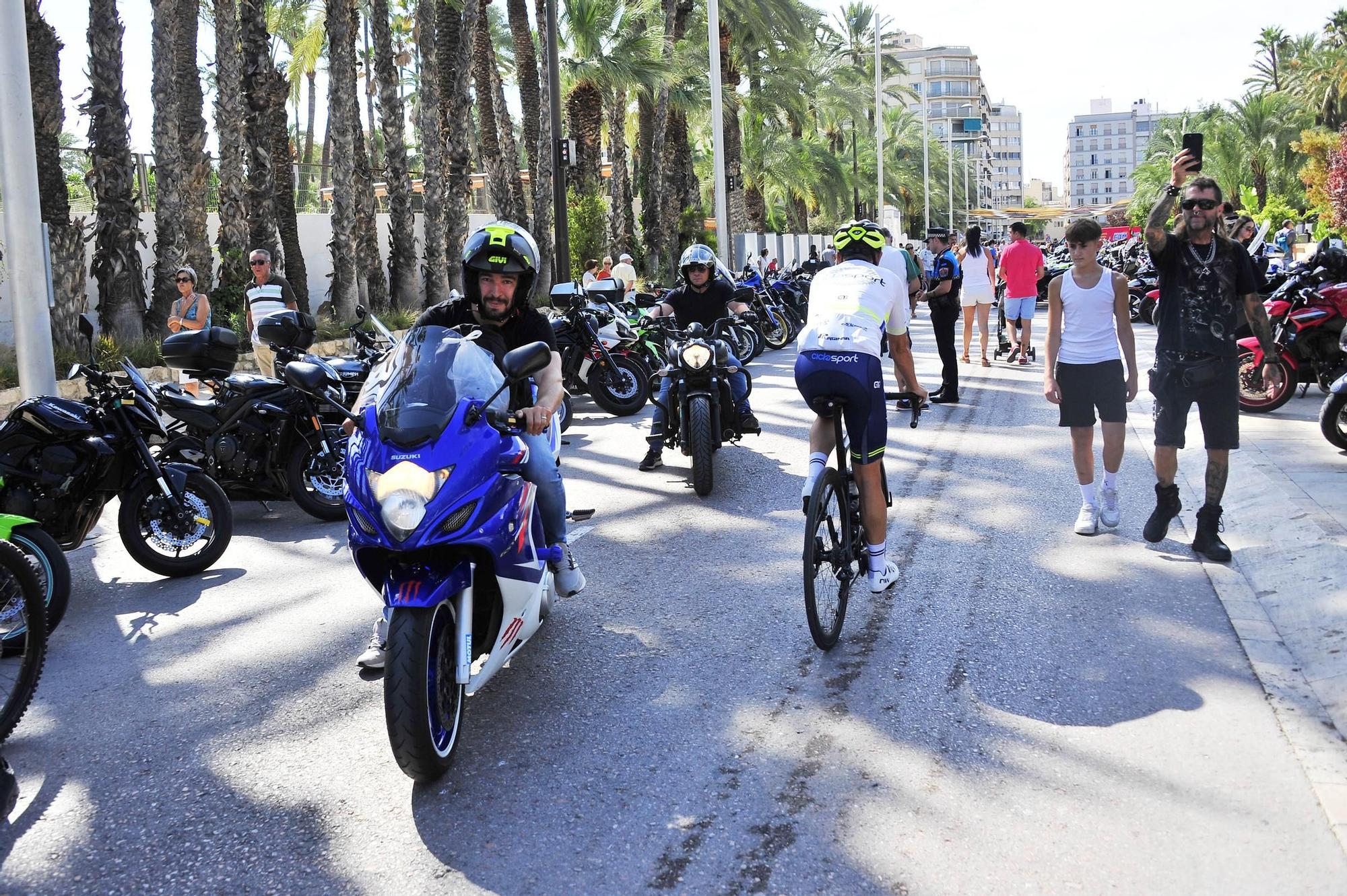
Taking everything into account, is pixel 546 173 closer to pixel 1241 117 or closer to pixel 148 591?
pixel 148 591

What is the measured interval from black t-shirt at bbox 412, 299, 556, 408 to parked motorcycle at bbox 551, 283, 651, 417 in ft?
24.1

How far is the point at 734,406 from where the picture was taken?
8.99m

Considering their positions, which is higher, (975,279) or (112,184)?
(112,184)

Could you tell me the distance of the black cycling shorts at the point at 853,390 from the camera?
5.04m

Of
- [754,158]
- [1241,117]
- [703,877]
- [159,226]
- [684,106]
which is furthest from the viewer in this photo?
[1241,117]

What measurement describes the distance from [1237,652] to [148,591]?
538cm

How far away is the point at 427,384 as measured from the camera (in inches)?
158

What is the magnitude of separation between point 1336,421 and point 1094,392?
122 inches

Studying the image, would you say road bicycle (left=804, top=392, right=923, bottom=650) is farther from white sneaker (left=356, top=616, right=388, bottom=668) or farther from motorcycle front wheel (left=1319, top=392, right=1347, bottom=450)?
motorcycle front wheel (left=1319, top=392, right=1347, bottom=450)

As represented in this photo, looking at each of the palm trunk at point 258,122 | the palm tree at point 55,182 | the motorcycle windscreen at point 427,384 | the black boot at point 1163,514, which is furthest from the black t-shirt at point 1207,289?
the palm trunk at point 258,122

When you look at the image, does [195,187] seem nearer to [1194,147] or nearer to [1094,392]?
[1094,392]

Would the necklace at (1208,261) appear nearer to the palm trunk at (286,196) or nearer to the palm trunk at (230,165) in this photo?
the palm trunk at (230,165)

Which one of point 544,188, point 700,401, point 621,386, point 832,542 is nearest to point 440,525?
point 832,542

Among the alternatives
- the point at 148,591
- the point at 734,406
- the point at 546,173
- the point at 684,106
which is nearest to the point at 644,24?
the point at 684,106
